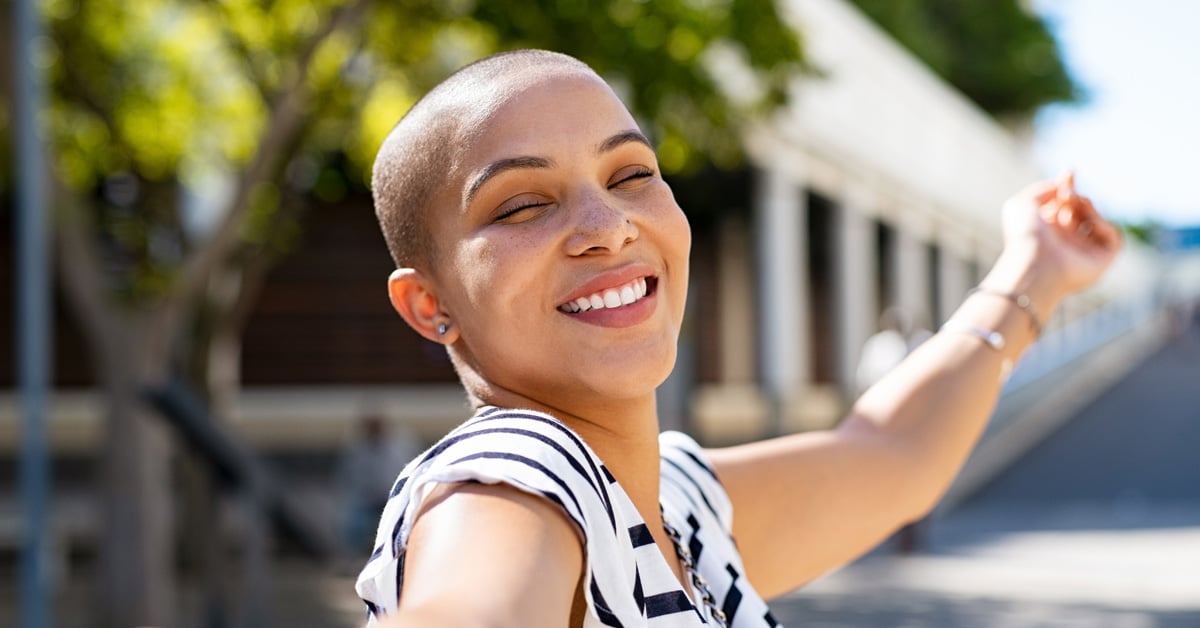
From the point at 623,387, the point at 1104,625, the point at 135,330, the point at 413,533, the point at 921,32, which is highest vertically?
the point at 921,32

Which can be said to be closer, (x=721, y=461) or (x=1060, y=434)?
(x=721, y=461)

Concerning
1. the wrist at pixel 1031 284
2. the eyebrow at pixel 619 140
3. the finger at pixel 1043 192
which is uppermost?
the finger at pixel 1043 192

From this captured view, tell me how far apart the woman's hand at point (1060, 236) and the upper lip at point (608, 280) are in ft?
2.95

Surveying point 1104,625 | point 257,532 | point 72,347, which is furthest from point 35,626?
point 72,347

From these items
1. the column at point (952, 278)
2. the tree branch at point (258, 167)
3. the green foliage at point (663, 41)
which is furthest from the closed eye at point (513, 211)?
the column at point (952, 278)

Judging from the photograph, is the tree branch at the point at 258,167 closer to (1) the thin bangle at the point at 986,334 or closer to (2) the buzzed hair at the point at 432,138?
(1) the thin bangle at the point at 986,334

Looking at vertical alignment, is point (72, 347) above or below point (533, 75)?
above

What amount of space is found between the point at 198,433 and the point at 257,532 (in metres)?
0.59

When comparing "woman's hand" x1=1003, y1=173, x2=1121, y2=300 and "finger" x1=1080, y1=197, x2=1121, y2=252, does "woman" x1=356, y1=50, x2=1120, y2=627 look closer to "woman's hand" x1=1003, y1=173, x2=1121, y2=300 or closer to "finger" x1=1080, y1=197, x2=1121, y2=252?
"woman's hand" x1=1003, y1=173, x2=1121, y2=300

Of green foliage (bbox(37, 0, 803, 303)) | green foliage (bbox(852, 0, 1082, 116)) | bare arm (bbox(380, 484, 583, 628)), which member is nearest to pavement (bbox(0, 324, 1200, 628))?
green foliage (bbox(37, 0, 803, 303))

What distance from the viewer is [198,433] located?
313 inches

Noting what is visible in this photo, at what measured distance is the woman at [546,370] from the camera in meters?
1.08

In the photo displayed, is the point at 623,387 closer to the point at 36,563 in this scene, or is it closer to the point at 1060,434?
the point at 36,563

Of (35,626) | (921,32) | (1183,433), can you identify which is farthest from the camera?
Answer: (921,32)
